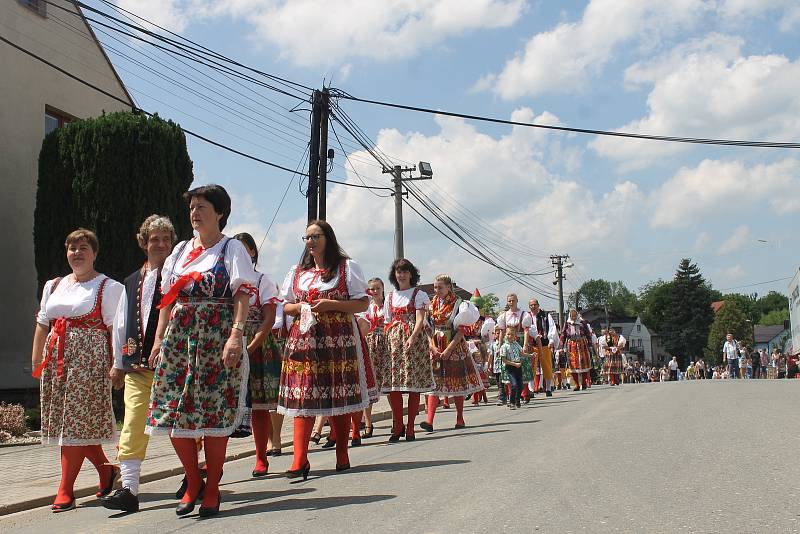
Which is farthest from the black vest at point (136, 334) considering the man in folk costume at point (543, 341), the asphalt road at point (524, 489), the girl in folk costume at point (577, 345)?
the girl in folk costume at point (577, 345)

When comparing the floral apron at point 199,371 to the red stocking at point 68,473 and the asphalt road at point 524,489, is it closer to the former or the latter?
the asphalt road at point 524,489

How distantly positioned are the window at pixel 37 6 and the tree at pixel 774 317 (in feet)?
571

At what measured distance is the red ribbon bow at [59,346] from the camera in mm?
6488

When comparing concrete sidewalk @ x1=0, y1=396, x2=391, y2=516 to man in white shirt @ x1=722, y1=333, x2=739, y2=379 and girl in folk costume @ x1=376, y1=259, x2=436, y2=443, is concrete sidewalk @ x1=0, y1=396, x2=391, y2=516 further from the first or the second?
man in white shirt @ x1=722, y1=333, x2=739, y2=379

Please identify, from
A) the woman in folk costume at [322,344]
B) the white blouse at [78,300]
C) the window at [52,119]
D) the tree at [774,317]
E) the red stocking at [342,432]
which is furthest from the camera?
the tree at [774,317]

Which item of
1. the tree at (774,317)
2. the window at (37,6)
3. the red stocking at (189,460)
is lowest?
the red stocking at (189,460)

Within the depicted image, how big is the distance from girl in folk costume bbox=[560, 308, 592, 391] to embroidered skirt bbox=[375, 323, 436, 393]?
12.7 metres

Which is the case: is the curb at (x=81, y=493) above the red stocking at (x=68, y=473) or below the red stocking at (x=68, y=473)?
below

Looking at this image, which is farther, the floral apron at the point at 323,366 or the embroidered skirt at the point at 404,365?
the embroidered skirt at the point at 404,365

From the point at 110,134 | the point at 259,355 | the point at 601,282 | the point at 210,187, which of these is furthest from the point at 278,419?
the point at 601,282

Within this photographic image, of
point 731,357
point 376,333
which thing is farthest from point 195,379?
point 731,357

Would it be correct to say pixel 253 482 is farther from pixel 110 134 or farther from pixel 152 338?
pixel 110 134

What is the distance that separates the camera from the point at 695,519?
465cm

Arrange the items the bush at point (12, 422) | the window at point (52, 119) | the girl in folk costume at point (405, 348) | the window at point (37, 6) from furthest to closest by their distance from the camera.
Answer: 1. the window at point (52, 119)
2. the window at point (37, 6)
3. the bush at point (12, 422)
4. the girl in folk costume at point (405, 348)
